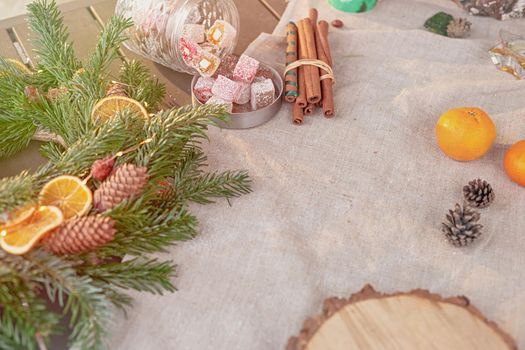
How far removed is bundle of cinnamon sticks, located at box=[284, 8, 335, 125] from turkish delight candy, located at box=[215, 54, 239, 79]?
4.6 inches

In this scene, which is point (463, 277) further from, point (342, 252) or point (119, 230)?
point (119, 230)

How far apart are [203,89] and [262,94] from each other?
0.12 metres

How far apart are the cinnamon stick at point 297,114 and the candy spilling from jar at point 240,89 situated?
5 centimetres

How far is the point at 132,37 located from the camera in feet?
4.37

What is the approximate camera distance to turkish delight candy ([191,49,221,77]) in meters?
1.19

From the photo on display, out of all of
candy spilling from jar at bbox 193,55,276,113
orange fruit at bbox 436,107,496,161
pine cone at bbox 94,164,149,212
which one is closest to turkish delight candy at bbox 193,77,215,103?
candy spilling from jar at bbox 193,55,276,113

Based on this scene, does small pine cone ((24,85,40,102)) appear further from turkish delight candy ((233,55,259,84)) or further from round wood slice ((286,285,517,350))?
round wood slice ((286,285,517,350))

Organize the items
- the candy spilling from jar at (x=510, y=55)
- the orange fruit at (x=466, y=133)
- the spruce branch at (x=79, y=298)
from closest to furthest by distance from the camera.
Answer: the spruce branch at (x=79, y=298) → the orange fruit at (x=466, y=133) → the candy spilling from jar at (x=510, y=55)

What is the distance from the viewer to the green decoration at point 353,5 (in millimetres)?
1508

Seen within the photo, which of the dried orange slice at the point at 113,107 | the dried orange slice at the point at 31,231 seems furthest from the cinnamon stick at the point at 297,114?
the dried orange slice at the point at 31,231

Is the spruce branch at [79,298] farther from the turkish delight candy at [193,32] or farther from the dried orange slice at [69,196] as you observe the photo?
the turkish delight candy at [193,32]

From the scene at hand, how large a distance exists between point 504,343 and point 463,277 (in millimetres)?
163

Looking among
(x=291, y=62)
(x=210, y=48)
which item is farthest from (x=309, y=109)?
(x=210, y=48)

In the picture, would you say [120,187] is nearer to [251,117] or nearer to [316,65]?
[251,117]
